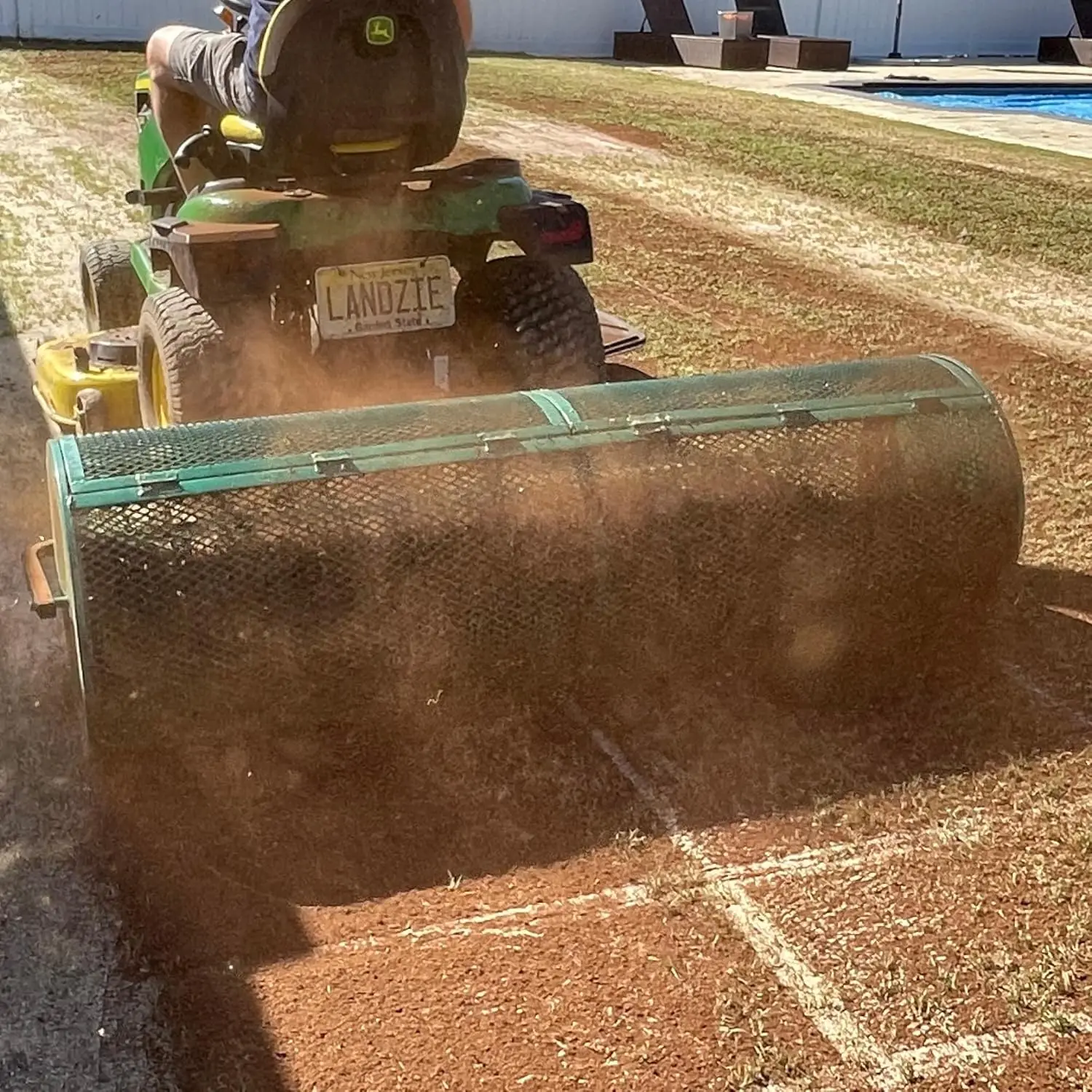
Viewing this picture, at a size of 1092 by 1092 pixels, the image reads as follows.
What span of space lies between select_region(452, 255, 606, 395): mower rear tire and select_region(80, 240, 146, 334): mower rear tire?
1.98m

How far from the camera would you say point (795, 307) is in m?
7.71

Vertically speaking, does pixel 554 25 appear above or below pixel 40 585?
above

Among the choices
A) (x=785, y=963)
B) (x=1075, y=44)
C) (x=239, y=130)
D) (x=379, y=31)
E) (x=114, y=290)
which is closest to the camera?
(x=785, y=963)

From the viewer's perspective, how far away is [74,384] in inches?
203

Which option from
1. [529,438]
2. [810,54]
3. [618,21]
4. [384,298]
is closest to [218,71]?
[384,298]

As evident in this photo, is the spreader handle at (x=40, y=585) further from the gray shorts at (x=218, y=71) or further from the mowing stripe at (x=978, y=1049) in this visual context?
the mowing stripe at (x=978, y=1049)

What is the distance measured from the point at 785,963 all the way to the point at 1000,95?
68.8 ft

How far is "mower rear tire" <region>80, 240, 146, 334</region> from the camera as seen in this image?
595 cm

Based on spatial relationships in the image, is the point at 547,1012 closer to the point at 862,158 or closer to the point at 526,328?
the point at 526,328

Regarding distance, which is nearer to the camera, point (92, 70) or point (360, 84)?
point (360, 84)

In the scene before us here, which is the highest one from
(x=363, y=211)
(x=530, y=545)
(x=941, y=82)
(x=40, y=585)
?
(x=363, y=211)

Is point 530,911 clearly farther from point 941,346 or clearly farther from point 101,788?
point 941,346

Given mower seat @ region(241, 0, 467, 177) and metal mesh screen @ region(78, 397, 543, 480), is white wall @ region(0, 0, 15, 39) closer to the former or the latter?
mower seat @ region(241, 0, 467, 177)

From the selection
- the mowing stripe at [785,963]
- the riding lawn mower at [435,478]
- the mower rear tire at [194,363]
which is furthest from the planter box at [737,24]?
the mowing stripe at [785,963]
